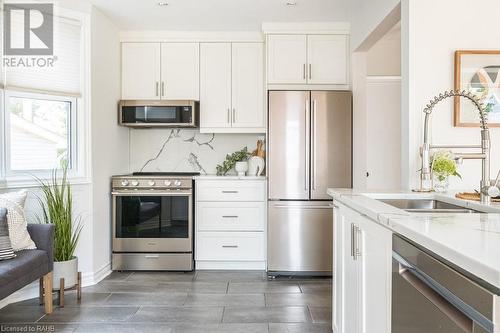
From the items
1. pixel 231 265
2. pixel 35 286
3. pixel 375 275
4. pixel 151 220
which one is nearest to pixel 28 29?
pixel 151 220

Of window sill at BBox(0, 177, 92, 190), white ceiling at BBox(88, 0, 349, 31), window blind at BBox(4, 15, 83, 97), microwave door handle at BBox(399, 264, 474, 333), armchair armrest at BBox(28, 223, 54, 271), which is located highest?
white ceiling at BBox(88, 0, 349, 31)

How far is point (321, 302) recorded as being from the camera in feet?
10.5

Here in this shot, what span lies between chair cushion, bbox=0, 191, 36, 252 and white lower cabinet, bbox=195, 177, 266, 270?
169 cm

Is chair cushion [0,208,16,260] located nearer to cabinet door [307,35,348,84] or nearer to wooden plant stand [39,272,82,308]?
wooden plant stand [39,272,82,308]

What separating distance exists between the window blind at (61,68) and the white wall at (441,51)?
2784mm

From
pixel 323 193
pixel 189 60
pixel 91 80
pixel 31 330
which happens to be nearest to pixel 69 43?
pixel 91 80

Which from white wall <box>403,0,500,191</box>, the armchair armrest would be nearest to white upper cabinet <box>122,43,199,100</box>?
the armchair armrest

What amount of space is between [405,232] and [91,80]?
3.30 m

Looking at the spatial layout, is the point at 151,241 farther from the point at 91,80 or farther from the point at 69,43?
the point at 69,43

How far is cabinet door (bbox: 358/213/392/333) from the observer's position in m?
1.38

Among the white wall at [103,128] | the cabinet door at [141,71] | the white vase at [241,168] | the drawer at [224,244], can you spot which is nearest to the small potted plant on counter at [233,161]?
the white vase at [241,168]

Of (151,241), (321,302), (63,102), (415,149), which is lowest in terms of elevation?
(321,302)

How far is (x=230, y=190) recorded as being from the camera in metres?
4.14

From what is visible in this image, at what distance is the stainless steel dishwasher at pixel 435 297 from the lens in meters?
0.79
